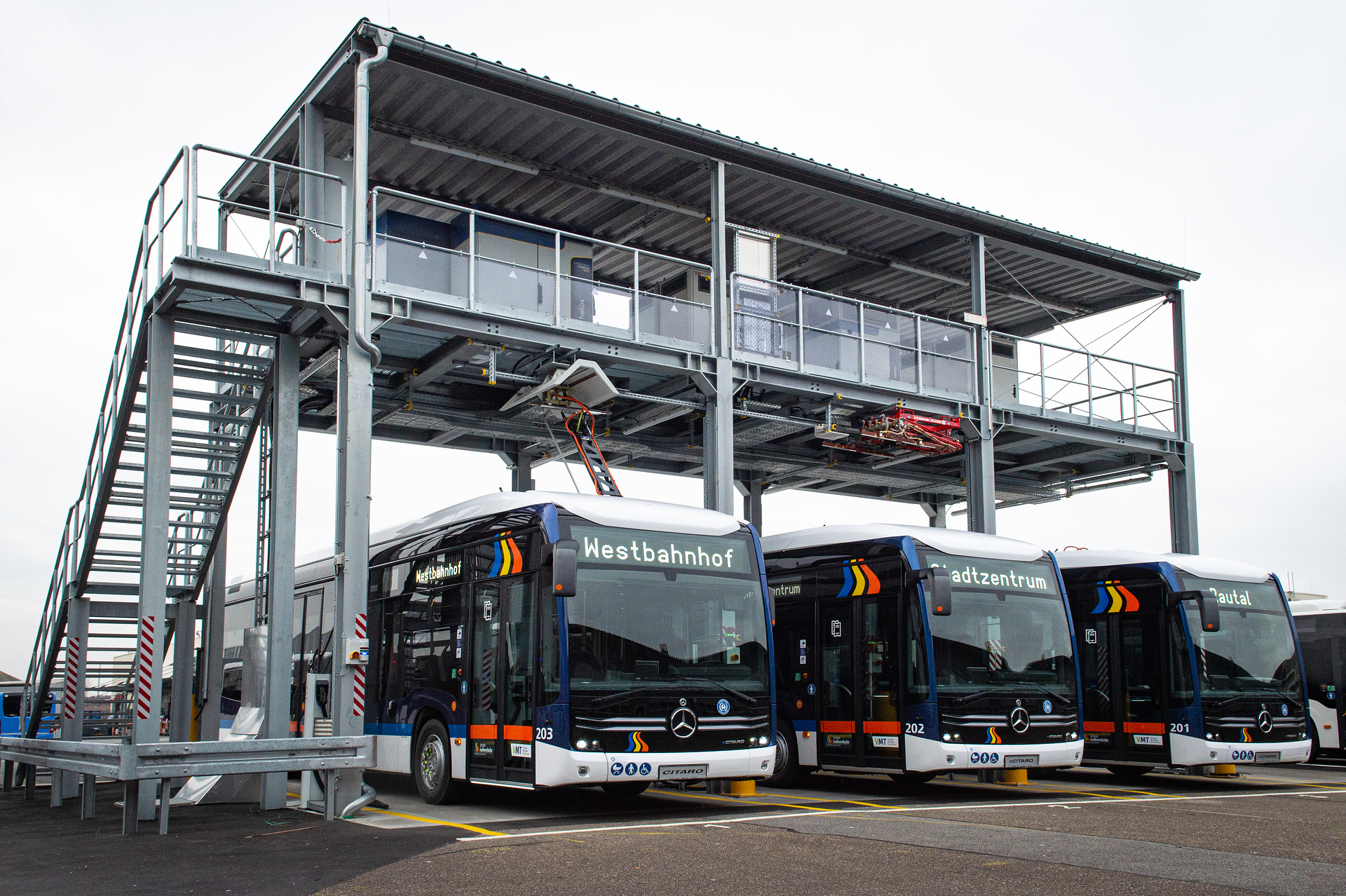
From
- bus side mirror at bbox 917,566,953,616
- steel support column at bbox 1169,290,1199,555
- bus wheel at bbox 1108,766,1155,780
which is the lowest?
bus wheel at bbox 1108,766,1155,780

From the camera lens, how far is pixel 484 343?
15.2 meters

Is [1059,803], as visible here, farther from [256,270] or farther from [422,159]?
[422,159]

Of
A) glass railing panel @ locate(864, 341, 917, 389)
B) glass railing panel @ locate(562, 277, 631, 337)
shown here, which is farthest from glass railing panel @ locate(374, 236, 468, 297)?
glass railing panel @ locate(864, 341, 917, 389)

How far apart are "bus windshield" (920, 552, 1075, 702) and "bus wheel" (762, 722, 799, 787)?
2489 millimetres

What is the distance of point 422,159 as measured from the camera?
17219mm

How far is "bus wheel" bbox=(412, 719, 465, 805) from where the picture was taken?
12539 mm

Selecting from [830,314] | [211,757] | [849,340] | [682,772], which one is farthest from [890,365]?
[211,757]

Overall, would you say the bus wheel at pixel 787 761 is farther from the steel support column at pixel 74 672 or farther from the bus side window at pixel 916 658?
Answer: the steel support column at pixel 74 672

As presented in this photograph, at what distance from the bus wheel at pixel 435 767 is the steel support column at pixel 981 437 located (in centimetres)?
968

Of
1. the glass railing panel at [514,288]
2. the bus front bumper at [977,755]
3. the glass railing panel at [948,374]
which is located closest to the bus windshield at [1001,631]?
the bus front bumper at [977,755]

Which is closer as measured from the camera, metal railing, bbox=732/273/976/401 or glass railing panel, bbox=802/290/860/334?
metal railing, bbox=732/273/976/401

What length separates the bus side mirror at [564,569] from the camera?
10.5 m

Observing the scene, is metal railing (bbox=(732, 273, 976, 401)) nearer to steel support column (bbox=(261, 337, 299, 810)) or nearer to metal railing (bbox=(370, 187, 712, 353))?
metal railing (bbox=(370, 187, 712, 353))

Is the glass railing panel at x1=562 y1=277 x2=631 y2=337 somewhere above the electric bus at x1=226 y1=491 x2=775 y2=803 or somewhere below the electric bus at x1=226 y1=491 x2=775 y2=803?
above
